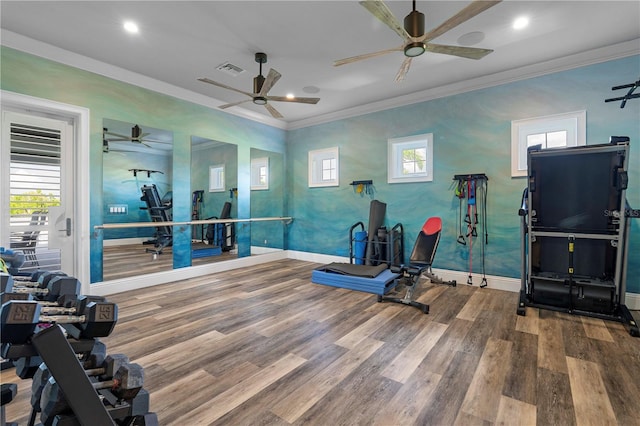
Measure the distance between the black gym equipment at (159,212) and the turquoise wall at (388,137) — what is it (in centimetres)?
15

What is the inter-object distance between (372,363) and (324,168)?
4.70 metres

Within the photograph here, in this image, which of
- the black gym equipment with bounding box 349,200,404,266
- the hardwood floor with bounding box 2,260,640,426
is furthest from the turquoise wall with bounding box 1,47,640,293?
the hardwood floor with bounding box 2,260,640,426

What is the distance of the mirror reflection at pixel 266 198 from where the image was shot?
242 inches

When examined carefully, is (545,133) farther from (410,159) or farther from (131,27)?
(131,27)

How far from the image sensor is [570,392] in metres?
1.88

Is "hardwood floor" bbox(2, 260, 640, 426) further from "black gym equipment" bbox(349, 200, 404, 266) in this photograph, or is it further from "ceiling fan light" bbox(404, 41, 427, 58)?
"ceiling fan light" bbox(404, 41, 427, 58)

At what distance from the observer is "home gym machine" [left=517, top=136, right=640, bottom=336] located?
3018 mm

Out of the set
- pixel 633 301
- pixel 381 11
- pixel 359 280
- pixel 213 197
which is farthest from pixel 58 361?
pixel 633 301

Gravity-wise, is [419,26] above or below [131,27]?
below

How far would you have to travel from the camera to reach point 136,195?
439 cm

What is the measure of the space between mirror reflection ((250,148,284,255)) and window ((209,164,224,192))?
0.70m

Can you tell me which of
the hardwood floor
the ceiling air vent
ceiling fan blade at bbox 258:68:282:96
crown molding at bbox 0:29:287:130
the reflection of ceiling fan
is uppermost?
the ceiling air vent

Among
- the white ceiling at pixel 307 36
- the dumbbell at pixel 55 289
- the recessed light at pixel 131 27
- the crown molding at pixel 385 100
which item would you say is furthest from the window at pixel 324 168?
the dumbbell at pixel 55 289

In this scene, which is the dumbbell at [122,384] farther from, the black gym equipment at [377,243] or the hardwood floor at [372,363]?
the black gym equipment at [377,243]
